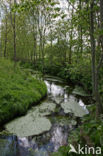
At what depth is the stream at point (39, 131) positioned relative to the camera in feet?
12.8

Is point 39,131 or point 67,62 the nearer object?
point 39,131

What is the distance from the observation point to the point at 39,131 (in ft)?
15.6

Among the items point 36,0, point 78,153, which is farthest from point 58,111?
point 36,0

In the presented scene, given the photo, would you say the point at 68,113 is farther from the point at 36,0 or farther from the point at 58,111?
the point at 36,0

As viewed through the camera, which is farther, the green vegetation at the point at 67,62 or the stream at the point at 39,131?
the stream at the point at 39,131

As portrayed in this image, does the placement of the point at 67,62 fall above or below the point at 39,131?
above

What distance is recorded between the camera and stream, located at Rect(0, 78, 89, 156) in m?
3.89

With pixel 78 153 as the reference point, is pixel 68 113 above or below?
below

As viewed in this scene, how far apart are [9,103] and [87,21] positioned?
4.41 metres

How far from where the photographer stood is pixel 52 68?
749 inches

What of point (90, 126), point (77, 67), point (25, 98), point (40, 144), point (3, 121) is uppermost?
point (77, 67)

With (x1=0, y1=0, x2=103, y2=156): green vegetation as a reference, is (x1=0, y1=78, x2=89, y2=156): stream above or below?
below

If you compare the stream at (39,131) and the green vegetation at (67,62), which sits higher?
the green vegetation at (67,62)

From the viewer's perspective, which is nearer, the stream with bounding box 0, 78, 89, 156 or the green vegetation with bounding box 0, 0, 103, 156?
the green vegetation with bounding box 0, 0, 103, 156
